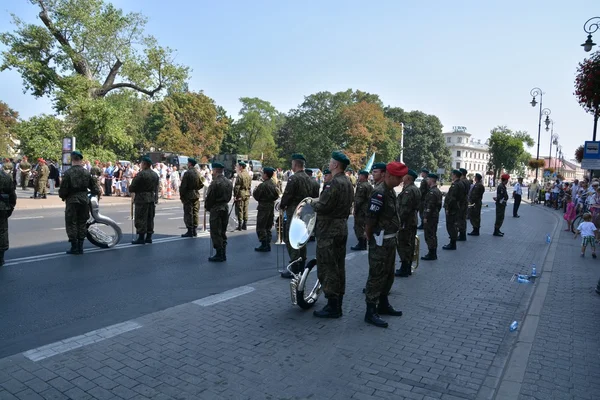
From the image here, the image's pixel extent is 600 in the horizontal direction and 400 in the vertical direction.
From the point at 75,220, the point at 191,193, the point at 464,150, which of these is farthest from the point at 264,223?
the point at 464,150

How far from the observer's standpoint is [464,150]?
132125 millimetres

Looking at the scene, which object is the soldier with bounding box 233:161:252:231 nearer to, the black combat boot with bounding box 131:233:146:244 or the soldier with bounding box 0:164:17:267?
the black combat boot with bounding box 131:233:146:244

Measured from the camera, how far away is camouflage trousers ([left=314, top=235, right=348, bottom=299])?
17.9 ft

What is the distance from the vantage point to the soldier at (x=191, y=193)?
11.3 m

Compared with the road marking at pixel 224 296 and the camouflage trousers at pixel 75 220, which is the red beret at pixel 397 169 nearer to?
the road marking at pixel 224 296

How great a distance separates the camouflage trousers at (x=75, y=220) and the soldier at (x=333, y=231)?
217 inches

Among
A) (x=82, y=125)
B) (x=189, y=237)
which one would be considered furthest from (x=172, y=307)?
(x=82, y=125)

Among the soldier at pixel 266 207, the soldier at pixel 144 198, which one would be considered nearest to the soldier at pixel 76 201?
the soldier at pixel 144 198

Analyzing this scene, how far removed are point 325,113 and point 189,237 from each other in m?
51.6

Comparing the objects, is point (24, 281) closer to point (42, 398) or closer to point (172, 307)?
point (172, 307)

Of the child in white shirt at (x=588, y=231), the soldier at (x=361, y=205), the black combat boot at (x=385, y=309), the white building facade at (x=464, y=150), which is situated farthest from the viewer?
the white building facade at (x=464, y=150)

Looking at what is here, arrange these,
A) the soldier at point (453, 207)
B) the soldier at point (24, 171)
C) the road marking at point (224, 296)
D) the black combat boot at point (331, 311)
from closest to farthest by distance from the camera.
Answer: the black combat boot at point (331, 311)
the road marking at point (224, 296)
the soldier at point (453, 207)
the soldier at point (24, 171)

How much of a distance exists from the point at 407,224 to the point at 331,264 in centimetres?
282

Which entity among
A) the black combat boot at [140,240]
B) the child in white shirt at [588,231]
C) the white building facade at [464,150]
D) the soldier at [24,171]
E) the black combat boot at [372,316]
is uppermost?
the white building facade at [464,150]
